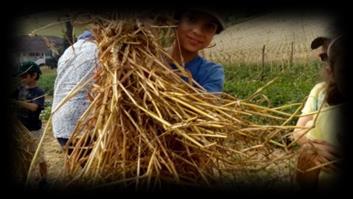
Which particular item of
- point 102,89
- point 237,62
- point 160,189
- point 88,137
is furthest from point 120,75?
point 237,62

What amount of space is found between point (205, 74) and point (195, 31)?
0.43ft

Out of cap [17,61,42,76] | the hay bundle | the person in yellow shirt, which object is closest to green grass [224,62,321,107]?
cap [17,61,42,76]

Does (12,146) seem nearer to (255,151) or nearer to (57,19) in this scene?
(57,19)

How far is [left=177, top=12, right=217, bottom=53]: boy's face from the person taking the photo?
1.20 meters

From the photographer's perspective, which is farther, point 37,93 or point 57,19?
point 37,93

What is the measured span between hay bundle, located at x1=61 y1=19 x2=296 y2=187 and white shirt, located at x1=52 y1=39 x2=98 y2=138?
253 millimetres

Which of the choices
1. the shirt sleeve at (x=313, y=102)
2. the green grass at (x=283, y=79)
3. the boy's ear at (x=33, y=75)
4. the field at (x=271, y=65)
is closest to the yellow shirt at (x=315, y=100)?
the shirt sleeve at (x=313, y=102)

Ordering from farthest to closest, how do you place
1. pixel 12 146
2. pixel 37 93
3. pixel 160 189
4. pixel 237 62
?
1. pixel 237 62
2. pixel 37 93
3. pixel 12 146
4. pixel 160 189

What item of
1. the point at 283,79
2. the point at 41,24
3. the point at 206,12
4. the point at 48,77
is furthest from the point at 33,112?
the point at 283,79

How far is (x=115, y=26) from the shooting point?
1.17 metres

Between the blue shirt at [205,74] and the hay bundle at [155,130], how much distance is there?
0.12m

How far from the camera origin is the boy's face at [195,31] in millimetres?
1203

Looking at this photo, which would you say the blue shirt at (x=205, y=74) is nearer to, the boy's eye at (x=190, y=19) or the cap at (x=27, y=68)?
the boy's eye at (x=190, y=19)

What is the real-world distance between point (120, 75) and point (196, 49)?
Result: 9.7 inches
